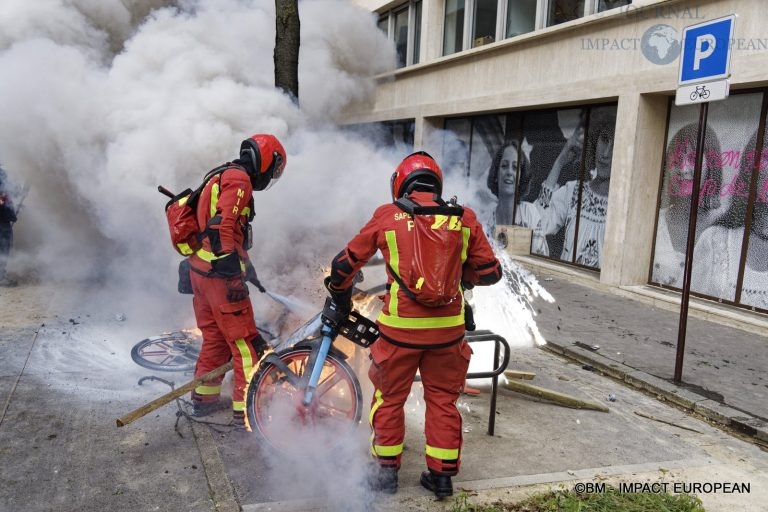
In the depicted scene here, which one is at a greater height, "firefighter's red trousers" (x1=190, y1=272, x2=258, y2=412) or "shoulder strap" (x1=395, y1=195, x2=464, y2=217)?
"shoulder strap" (x1=395, y1=195, x2=464, y2=217)

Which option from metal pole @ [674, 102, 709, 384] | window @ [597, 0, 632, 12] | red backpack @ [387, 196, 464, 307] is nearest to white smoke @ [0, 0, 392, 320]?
red backpack @ [387, 196, 464, 307]

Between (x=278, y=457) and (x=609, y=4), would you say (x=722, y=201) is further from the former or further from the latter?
(x=278, y=457)

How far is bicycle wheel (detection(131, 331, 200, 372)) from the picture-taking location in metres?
4.86

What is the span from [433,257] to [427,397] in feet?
2.50

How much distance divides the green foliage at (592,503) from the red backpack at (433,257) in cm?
103

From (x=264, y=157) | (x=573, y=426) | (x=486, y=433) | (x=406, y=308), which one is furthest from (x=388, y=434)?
(x=264, y=157)

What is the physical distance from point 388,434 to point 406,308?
66 cm

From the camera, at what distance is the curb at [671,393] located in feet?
13.8

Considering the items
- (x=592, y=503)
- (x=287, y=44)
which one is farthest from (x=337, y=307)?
(x=287, y=44)

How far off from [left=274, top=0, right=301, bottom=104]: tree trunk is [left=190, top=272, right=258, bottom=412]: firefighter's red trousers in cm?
476

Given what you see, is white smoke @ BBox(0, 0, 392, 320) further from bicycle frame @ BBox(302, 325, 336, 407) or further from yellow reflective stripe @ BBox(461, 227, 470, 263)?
yellow reflective stripe @ BBox(461, 227, 470, 263)

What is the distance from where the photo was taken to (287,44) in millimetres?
7980

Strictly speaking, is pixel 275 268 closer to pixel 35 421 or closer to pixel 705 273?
pixel 35 421

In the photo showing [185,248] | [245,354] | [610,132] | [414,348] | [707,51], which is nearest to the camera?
[414,348]
